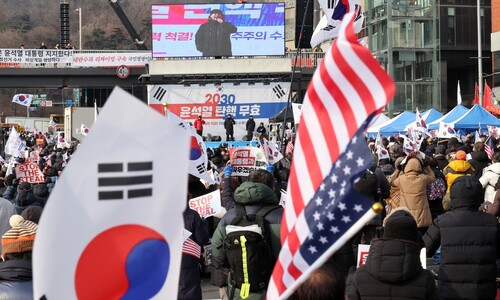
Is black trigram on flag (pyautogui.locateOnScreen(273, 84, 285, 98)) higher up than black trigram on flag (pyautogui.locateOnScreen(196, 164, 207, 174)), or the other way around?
black trigram on flag (pyautogui.locateOnScreen(273, 84, 285, 98))

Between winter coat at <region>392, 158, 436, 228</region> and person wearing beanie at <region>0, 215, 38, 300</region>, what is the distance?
5663 millimetres

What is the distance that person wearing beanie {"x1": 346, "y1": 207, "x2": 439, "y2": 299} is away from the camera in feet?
16.6

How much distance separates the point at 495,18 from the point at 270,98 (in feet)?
65.9

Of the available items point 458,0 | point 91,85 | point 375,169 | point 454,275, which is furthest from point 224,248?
point 458,0

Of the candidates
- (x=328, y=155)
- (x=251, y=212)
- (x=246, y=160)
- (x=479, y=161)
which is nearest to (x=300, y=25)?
(x=479, y=161)

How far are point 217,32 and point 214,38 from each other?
312 mm

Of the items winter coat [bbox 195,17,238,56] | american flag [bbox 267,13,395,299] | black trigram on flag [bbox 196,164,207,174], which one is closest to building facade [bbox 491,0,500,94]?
winter coat [bbox 195,17,238,56]

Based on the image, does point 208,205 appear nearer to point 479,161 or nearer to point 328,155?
point 479,161

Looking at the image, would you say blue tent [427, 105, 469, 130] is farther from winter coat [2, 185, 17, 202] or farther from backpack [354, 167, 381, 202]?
backpack [354, 167, 381, 202]

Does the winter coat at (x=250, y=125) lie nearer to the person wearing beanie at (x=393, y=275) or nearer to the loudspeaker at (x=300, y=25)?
the loudspeaker at (x=300, y=25)

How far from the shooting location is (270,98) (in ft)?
132

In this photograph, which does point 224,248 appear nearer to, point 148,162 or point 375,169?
point 148,162

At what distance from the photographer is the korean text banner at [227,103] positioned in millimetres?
40344

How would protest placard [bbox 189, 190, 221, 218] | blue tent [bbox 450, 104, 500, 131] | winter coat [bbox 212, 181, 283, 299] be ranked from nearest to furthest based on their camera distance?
winter coat [bbox 212, 181, 283, 299], protest placard [bbox 189, 190, 221, 218], blue tent [bbox 450, 104, 500, 131]
